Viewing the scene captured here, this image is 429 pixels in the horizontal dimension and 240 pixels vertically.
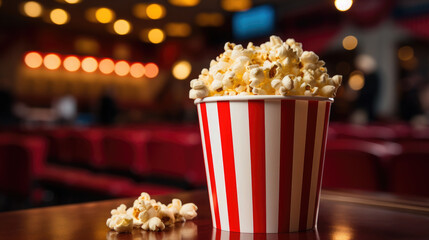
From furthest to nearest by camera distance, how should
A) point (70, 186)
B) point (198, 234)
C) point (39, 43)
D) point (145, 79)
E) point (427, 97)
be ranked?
point (145, 79) → point (39, 43) → point (427, 97) → point (70, 186) → point (198, 234)

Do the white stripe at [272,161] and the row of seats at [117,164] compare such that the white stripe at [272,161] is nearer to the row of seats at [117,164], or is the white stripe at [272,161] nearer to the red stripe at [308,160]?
the red stripe at [308,160]

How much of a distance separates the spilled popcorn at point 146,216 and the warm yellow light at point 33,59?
1292 centimetres

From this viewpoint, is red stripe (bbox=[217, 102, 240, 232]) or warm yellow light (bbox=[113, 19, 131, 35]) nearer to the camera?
red stripe (bbox=[217, 102, 240, 232])

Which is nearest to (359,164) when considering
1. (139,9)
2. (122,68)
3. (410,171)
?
(410,171)

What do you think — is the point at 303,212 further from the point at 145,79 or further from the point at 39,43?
the point at 145,79

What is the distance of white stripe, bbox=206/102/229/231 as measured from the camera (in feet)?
2.15

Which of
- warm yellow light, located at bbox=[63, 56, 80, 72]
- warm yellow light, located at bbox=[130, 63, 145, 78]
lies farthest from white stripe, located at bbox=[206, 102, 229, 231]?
warm yellow light, located at bbox=[130, 63, 145, 78]

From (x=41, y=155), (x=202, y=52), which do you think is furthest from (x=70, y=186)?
(x=202, y=52)

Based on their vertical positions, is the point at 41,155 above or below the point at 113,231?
below

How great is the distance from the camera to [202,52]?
536 inches

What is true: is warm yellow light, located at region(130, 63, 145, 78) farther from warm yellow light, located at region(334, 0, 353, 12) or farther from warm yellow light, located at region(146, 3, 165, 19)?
A: warm yellow light, located at region(334, 0, 353, 12)

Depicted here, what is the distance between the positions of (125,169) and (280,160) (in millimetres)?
2932

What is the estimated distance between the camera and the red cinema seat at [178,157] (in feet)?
8.82

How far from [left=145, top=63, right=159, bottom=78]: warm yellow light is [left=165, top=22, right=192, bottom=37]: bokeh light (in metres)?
1.97
